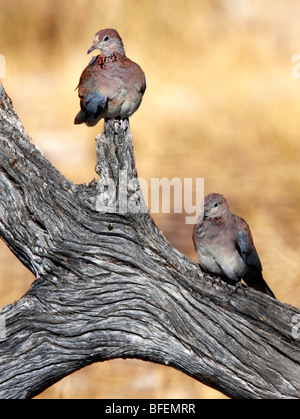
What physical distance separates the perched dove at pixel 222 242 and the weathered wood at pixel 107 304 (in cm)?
16

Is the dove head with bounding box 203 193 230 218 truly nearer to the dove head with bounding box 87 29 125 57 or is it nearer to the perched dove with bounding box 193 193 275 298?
the perched dove with bounding box 193 193 275 298

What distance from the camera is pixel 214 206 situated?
335 cm

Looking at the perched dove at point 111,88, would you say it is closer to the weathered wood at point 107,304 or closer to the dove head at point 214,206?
the weathered wood at point 107,304

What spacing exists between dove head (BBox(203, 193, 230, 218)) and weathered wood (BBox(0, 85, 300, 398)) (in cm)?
28

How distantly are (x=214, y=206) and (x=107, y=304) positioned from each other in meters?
0.63

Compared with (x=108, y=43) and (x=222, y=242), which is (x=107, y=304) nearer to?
(x=222, y=242)

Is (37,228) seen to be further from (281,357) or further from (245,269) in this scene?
(281,357)

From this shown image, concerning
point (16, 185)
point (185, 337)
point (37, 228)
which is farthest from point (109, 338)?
point (16, 185)

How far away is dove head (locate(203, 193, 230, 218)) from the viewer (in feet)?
11.0

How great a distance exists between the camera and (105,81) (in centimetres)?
352

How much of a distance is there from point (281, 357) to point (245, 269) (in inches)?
16.6

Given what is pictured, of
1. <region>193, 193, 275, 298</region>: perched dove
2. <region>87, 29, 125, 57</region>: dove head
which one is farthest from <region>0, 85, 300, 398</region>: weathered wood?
<region>87, 29, 125, 57</region>: dove head

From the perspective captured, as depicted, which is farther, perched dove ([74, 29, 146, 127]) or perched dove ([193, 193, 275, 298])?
perched dove ([74, 29, 146, 127])

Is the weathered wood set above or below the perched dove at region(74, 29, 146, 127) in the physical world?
below
